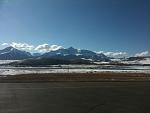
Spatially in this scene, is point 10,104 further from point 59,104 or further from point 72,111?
point 72,111

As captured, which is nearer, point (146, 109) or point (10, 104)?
point (146, 109)

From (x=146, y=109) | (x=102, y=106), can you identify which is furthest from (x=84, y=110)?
(x=146, y=109)

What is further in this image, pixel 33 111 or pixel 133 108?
pixel 133 108

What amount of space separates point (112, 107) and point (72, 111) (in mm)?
2223

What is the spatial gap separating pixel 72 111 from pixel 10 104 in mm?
3668

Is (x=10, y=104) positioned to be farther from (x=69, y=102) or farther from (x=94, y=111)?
(x=94, y=111)

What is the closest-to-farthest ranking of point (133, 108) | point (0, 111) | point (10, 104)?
point (0, 111) → point (133, 108) → point (10, 104)

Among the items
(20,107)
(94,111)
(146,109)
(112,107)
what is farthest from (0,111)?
(146,109)

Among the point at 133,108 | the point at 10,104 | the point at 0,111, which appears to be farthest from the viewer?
the point at 10,104

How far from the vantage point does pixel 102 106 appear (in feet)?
47.9

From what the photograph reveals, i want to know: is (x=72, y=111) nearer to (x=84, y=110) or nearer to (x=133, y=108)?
(x=84, y=110)

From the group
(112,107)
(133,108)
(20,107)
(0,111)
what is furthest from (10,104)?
(133,108)

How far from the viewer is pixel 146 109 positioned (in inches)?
538

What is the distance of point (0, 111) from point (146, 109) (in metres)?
6.34
